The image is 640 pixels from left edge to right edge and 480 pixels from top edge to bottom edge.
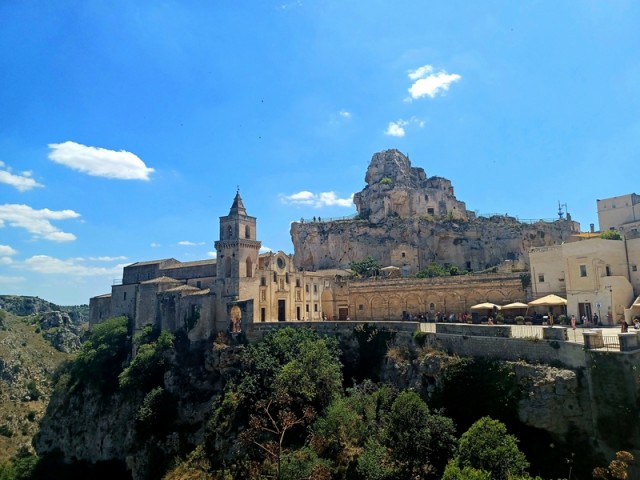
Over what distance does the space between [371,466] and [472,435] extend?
558 centimetres

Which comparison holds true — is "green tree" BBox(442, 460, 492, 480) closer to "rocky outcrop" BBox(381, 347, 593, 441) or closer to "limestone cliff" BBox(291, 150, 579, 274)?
"rocky outcrop" BBox(381, 347, 593, 441)

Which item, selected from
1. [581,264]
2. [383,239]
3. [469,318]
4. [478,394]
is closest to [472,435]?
[478,394]

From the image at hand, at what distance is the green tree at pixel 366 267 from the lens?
199ft

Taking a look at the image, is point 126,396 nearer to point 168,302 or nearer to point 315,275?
point 168,302

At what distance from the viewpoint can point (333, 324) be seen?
37.9 metres

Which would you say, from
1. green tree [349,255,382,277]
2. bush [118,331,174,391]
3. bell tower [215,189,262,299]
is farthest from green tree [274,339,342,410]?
green tree [349,255,382,277]

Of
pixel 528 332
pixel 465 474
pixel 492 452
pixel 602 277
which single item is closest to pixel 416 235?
pixel 602 277

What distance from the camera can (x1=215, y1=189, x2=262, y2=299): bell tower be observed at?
41812 millimetres

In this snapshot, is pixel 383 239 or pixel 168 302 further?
pixel 383 239

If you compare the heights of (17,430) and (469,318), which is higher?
(469,318)

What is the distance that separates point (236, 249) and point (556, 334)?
2792cm

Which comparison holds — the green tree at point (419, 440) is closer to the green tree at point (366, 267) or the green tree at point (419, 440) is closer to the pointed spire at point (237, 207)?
the pointed spire at point (237, 207)

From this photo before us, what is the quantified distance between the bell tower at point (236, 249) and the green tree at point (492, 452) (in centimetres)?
2641

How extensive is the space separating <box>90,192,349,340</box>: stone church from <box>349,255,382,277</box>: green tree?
869 cm
